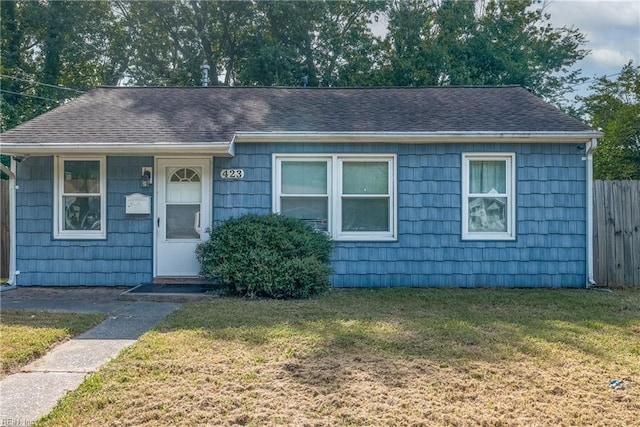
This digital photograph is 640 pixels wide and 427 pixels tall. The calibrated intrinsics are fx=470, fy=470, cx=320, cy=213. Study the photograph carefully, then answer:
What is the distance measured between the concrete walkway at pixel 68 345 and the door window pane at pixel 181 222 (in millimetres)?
1216

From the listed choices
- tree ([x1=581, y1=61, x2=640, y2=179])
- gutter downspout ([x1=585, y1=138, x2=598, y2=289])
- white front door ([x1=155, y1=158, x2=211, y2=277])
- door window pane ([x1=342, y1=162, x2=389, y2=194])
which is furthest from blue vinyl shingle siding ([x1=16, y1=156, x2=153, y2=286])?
tree ([x1=581, y1=61, x2=640, y2=179])

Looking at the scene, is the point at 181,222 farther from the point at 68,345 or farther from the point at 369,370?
the point at 369,370

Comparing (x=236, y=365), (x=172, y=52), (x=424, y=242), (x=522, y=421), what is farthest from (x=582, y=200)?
(x=172, y=52)

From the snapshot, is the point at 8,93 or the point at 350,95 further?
the point at 8,93

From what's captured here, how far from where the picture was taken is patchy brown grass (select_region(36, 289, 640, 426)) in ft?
9.60

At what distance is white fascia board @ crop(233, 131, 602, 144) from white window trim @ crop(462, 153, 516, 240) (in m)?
0.26

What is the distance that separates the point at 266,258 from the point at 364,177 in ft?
7.32

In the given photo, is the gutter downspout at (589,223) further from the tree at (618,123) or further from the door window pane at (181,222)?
the tree at (618,123)

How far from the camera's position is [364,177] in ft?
25.3

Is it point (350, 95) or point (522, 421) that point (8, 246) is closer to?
point (350, 95)

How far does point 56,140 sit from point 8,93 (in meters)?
11.5

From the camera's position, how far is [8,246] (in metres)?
8.55

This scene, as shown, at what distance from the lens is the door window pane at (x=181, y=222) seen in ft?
25.6

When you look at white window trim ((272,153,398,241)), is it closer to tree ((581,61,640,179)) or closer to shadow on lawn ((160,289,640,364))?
shadow on lawn ((160,289,640,364))
